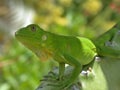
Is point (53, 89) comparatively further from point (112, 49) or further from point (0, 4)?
point (0, 4)

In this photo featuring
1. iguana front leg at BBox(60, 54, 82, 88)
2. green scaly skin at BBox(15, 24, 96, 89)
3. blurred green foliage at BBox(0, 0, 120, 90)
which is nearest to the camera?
iguana front leg at BBox(60, 54, 82, 88)

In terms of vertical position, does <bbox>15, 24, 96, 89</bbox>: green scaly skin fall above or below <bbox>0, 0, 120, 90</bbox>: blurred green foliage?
below

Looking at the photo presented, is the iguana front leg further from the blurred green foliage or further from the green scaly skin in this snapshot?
the blurred green foliage

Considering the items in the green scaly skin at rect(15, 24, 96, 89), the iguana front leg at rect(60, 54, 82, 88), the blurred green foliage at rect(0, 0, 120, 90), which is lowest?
the iguana front leg at rect(60, 54, 82, 88)

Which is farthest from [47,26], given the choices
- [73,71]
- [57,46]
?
[73,71]

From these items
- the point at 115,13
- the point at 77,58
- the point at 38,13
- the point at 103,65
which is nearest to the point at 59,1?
the point at 38,13

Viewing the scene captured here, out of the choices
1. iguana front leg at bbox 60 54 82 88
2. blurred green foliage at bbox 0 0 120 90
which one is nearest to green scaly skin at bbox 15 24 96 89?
iguana front leg at bbox 60 54 82 88

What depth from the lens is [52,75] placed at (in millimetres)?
879

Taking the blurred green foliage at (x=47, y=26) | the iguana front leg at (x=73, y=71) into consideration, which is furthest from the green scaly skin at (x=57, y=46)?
the blurred green foliage at (x=47, y=26)

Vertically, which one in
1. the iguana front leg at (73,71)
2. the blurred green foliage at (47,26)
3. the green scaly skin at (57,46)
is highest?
the blurred green foliage at (47,26)

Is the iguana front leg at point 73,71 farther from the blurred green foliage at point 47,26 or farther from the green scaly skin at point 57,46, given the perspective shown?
Answer: the blurred green foliage at point 47,26

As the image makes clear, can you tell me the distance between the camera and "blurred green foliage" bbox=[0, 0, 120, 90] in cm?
235

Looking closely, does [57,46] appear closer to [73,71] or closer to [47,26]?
[73,71]

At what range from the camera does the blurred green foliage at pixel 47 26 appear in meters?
2.35
